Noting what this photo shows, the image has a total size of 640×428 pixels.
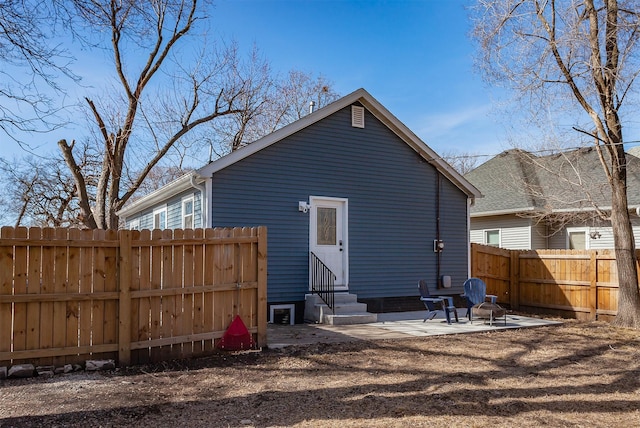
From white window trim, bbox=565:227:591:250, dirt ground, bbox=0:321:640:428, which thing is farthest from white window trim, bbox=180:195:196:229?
white window trim, bbox=565:227:591:250

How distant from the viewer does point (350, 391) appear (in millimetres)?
4898

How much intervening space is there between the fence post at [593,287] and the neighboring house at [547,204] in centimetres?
266

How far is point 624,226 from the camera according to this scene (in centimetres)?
1016

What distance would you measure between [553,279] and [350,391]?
878 cm

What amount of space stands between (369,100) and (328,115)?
105 centimetres

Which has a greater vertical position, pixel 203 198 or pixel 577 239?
pixel 203 198

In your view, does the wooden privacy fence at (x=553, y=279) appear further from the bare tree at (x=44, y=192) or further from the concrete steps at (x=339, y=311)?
the bare tree at (x=44, y=192)

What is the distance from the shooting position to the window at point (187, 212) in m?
10.8

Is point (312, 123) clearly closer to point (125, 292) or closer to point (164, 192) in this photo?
point (164, 192)

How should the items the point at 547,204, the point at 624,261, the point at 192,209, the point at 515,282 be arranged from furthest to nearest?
the point at 547,204
the point at 515,282
the point at 192,209
the point at 624,261

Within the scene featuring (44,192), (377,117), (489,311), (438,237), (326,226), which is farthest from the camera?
(44,192)

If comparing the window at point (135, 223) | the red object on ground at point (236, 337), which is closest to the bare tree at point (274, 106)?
the window at point (135, 223)

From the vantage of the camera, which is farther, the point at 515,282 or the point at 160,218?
the point at 160,218

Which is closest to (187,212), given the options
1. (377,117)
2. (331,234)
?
(331,234)
